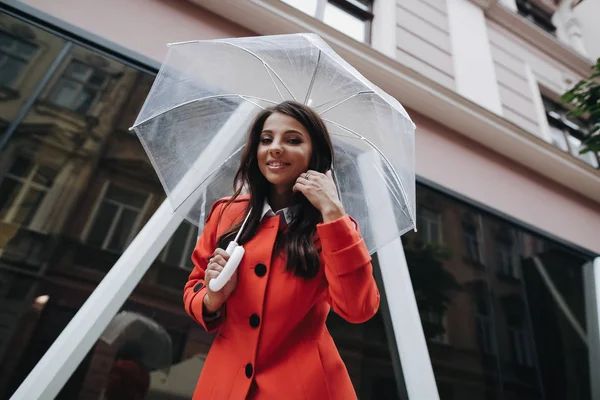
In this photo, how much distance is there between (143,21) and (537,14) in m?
8.50

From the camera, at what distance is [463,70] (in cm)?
472

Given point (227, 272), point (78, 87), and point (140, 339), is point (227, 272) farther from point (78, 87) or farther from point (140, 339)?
point (78, 87)

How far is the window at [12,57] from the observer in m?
2.38

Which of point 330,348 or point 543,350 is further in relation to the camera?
point 543,350

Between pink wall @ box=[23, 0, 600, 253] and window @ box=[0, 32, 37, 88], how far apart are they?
0.40 m

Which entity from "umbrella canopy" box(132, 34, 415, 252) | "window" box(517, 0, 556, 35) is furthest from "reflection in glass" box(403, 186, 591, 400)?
"window" box(517, 0, 556, 35)

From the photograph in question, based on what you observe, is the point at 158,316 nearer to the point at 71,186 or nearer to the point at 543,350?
the point at 71,186

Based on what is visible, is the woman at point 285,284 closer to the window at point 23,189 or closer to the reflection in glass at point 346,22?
the window at point 23,189

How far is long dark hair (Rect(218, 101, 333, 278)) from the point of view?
1.05 m

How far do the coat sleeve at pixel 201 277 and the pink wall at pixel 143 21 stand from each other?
7.65 feet

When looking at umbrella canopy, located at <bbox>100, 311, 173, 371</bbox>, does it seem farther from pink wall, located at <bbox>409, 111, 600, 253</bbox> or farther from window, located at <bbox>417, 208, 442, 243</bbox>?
pink wall, located at <bbox>409, 111, 600, 253</bbox>

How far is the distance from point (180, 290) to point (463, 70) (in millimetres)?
4668

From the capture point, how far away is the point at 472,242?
11.6 feet

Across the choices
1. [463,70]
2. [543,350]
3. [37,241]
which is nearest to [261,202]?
[37,241]
